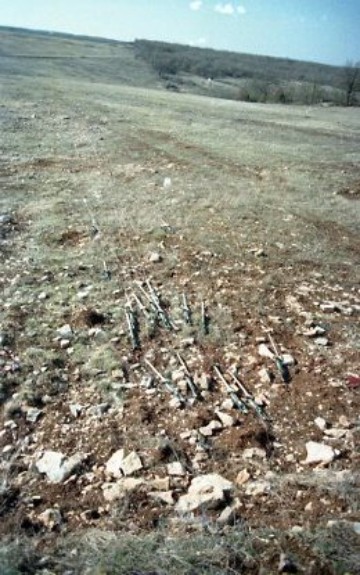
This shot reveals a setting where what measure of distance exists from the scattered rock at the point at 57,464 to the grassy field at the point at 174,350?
7cm

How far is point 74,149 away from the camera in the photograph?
46.0 feet

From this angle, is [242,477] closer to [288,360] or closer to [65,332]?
[288,360]

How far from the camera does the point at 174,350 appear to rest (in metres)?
5.79

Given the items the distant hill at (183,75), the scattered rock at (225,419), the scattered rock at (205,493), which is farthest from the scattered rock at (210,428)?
the distant hill at (183,75)

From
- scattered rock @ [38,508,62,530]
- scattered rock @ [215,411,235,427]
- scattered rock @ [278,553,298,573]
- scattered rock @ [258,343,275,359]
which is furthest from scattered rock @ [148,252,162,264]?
scattered rock @ [278,553,298,573]

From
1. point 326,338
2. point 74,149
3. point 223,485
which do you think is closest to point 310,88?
point 74,149

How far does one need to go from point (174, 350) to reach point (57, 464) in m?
1.91

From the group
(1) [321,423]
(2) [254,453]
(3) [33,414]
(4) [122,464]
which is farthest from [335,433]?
(3) [33,414]

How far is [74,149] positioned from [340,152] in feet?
25.8

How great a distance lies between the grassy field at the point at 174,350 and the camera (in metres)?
3.60

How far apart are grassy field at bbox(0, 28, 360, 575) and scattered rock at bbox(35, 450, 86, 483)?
7 centimetres

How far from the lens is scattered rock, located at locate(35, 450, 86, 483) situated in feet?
13.9

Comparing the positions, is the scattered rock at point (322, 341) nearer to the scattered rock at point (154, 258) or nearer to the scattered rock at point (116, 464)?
the scattered rock at point (116, 464)

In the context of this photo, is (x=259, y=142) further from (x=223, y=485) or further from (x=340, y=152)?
(x=223, y=485)
